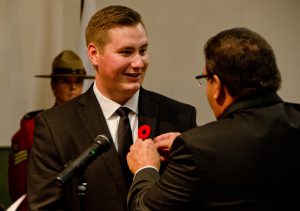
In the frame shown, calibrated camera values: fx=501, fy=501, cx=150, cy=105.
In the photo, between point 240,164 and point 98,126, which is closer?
point 240,164

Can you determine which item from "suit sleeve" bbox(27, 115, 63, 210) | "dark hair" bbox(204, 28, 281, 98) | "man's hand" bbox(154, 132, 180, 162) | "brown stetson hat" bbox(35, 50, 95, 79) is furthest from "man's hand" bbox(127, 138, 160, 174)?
"brown stetson hat" bbox(35, 50, 95, 79)

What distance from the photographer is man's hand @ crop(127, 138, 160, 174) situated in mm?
1525

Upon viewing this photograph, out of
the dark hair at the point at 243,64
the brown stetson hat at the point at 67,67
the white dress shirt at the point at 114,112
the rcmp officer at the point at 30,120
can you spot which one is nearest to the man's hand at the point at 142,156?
the white dress shirt at the point at 114,112

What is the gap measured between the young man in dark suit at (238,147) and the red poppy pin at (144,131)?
0.89ft

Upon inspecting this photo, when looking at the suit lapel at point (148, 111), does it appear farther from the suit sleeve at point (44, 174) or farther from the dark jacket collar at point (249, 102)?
the dark jacket collar at point (249, 102)

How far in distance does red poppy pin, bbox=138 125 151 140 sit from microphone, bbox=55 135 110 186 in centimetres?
28

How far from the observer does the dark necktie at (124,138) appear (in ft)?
5.41

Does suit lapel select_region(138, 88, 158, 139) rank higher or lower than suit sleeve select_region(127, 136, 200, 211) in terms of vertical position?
higher

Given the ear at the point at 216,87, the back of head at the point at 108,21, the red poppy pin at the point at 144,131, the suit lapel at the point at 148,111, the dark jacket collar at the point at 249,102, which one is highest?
the back of head at the point at 108,21

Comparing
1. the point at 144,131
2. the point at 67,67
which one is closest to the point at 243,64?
the point at 144,131

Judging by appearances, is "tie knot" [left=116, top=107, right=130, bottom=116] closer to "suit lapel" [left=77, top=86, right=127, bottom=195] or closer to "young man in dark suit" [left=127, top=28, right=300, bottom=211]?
"suit lapel" [left=77, top=86, right=127, bottom=195]

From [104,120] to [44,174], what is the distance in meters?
0.27

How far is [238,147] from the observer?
129cm

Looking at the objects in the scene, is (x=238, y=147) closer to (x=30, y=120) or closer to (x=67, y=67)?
(x=30, y=120)
